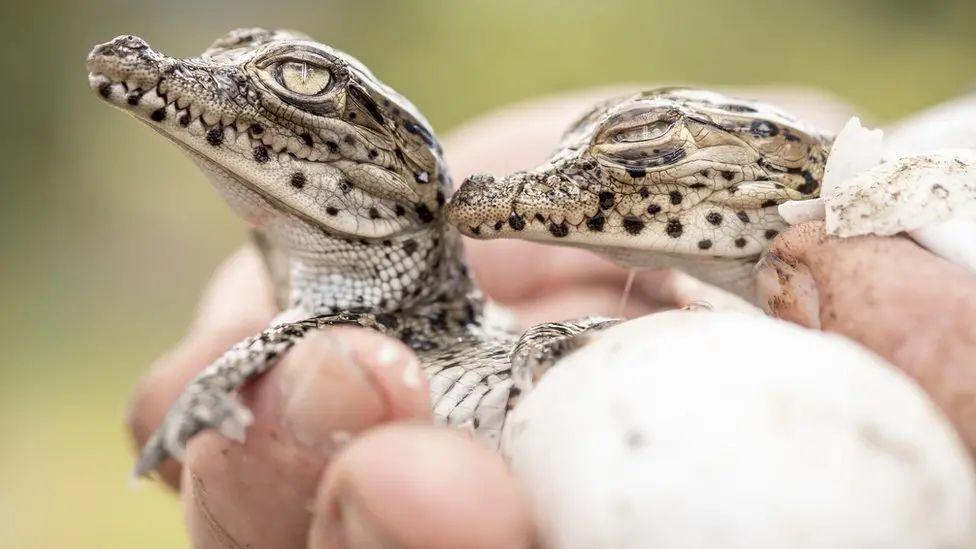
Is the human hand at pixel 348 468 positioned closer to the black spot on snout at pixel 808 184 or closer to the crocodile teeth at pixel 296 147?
the crocodile teeth at pixel 296 147

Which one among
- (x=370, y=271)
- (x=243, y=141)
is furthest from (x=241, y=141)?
(x=370, y=271)

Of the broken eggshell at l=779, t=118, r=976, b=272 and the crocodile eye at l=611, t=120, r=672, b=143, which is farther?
the crocodile eye at l=611, t=120, r=672, b=143

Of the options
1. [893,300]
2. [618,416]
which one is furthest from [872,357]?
[618,416]

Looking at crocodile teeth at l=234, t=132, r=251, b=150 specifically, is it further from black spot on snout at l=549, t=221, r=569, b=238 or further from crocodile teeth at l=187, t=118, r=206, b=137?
black spot on snout at l=549, t=221, r=569, b=238

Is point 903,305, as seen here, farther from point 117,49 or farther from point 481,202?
point 117,49

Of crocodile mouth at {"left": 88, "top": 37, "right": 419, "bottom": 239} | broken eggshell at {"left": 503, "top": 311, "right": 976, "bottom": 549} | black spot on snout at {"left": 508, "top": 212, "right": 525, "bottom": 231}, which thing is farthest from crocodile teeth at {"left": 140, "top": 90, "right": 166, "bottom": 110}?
broken eggshell at {"left": 503, "top": 311, "right": 976, "bottom": 549}

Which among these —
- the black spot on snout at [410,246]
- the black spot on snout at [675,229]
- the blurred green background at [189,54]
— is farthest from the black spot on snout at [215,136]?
the blurred green background at [189,54]

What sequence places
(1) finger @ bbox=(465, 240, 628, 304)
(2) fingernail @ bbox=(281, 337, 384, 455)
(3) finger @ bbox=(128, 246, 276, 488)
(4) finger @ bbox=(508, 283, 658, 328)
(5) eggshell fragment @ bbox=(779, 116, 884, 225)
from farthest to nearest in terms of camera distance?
(1) finger @ bbox=(465, 240, 628, 304) < (4) finger @ bbox=(508, 283, 658, 328) < (3) finger @ bbox=(128, 246, 276, 488) < (5) eggshell fragment @ bbox=(779, 116, 884, 225) < (2) fingernail @ bbox=(281, 337, 384, 455)
